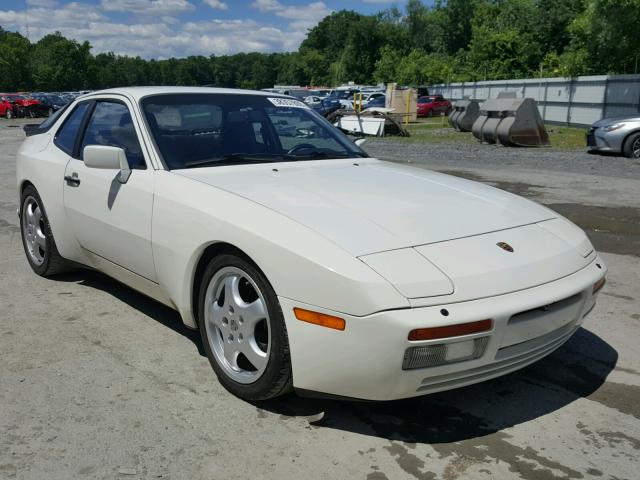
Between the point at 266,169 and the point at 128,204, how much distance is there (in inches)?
31.7

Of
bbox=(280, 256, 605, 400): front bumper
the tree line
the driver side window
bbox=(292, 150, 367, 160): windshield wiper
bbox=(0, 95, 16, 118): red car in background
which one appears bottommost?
bbox=(0, 95, 16, 118): red car in background

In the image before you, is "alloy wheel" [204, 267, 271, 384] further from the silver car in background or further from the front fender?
the silver car in background

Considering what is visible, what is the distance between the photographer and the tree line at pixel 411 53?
34719mm

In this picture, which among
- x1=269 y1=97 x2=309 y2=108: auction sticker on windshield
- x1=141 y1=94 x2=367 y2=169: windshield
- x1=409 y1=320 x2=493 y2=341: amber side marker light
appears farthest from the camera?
x1=269 y1=97 x2=309 y2=108: auction sticker on windshield

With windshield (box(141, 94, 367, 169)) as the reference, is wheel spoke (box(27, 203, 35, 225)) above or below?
below

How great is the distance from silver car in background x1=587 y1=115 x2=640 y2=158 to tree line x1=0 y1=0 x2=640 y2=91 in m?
13.6

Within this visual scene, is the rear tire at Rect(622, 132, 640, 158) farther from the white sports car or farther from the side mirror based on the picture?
the side mirror

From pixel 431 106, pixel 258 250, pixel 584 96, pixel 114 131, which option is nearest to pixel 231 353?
pixel 258 250

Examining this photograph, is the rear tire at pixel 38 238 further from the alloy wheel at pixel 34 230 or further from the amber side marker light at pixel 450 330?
the amber side marker light at pixel 450 330

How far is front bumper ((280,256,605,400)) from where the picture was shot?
2.45 meters

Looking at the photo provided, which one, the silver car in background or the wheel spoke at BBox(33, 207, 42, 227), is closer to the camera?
the wheel spoke at BBox(33, 207, 42, 227)

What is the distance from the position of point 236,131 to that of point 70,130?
4.77ft

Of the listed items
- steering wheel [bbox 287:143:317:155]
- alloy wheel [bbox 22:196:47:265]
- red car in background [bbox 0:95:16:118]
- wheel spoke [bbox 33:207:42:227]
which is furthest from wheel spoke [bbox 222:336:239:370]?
red car in background [bbox 0:95:16:118]

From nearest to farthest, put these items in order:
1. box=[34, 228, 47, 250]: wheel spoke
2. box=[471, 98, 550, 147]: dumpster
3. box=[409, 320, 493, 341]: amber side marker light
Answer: box=[409, 320, 493, 341]: amber side marker light < box=[34, 228, 47, 250]: wheel spoke < box=[471, 98, 550, 147]: dumpster
